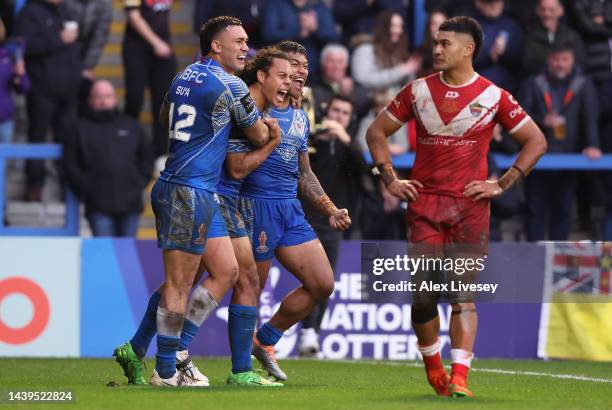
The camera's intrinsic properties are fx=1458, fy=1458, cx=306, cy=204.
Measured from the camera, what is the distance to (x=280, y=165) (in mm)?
10055

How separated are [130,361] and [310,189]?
1765 millimetres

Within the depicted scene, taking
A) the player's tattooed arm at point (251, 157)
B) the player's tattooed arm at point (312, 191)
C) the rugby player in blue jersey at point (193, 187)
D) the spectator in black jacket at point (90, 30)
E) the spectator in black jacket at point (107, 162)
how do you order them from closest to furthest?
the rugby player in blue jersey at point (193, 187) < the player's tattooed arm at point (251, 157) < the player's tattooed arm at point (312, 191) < the spectator in black jacket at point (107, 162) < the spectator in black jacket at point (90, 30)

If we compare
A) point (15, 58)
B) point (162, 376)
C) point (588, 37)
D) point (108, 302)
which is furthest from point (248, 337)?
point (588, 37)

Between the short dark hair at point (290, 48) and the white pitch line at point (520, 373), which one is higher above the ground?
the short dark hair at point (290, 48)

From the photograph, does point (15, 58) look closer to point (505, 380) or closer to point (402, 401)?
point (505, 380)

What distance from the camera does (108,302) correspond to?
13805 mm

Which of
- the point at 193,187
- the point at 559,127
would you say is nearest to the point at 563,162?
the point at 559,127

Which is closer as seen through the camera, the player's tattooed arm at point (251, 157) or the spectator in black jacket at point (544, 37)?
the player's tattooed arm at point (251, 157)

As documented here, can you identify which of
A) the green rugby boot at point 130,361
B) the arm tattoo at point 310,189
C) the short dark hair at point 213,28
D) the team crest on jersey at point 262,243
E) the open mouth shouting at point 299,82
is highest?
the short dark hair at point 213,28

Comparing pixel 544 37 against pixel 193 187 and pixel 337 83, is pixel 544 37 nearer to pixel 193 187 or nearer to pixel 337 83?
pixel 337 83

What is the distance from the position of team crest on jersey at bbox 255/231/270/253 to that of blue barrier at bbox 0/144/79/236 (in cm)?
587

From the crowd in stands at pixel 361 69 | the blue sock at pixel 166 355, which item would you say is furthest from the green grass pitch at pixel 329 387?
the crowd in stands at pixel 361 69

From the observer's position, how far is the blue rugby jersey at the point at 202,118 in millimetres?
9086

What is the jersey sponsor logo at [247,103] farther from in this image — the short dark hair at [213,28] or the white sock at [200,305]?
the white sock at [200,305]
